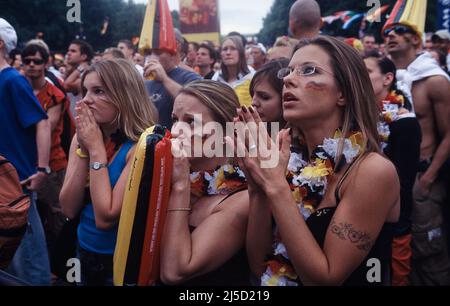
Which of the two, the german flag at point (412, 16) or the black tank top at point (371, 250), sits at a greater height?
the german flag at point (412, 16)

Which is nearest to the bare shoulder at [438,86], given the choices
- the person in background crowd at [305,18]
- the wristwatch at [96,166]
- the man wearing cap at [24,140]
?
the person in background crowd at [305,18]

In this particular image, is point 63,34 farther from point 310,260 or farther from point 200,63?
point 310,260

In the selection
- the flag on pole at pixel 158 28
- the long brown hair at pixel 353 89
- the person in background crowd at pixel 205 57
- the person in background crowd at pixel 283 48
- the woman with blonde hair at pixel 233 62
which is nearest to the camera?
the long brown hair at pixel 353 89

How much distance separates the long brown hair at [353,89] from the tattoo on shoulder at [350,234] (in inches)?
11.8

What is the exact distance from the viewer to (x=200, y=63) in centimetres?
650

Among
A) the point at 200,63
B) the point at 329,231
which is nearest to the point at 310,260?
the point at 329,231

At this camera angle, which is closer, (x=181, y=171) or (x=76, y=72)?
(x=181, y=171)

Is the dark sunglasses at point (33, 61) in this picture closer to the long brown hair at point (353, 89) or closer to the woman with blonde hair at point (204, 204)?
the woman with blonde hair at point (204, 204)

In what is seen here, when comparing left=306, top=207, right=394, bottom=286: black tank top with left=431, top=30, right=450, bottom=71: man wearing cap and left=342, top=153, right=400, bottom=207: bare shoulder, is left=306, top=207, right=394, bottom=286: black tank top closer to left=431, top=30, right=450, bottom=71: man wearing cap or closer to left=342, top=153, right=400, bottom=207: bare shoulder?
left=342, top=153, right=400, bottom=207: bare shoulder

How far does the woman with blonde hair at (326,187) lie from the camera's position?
5.16 feet

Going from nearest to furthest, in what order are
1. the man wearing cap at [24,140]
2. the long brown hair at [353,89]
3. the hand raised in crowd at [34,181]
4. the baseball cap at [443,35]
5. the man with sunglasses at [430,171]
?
the long brown hair at [353,89]
the man wearing cap at [24,140]
the hand raised in crowd at [34,181]
the man with sunglasses at [430,171]
the baseball cap at [443,35]

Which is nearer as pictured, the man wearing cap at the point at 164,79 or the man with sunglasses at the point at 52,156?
the man wearing cap at the point at 164,79

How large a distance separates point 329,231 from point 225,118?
0.72m

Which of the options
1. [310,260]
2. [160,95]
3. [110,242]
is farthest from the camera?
[160,95]
